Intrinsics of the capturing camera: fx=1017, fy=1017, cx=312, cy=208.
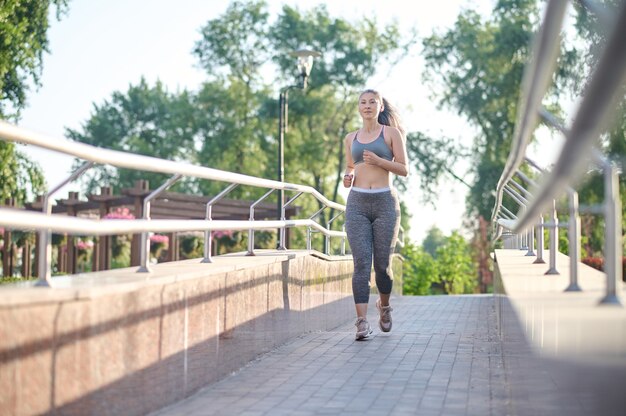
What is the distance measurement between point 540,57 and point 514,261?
472 centimetres

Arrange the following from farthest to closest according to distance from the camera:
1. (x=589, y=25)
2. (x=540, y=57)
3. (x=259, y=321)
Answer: (x=589, y=25) → (x=259, y=321) → (x=540, y=57)

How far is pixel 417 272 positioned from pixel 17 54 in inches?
491

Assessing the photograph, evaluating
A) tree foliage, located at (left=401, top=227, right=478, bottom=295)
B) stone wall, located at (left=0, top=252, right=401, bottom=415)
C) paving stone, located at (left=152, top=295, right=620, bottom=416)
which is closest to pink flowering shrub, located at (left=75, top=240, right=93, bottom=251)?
tree foliage, located at (left=401, top=227, right=478, bottom=295)

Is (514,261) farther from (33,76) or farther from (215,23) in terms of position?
(215,23)

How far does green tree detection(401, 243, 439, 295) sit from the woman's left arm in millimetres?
19954

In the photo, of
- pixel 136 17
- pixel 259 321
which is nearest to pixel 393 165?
pixel 259 321

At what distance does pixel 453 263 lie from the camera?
29.5 metres

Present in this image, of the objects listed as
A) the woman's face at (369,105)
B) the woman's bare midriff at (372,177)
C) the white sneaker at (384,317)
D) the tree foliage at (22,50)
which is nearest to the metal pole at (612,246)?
the woman's bare midriff at (372,177)

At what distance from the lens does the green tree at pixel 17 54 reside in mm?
20891

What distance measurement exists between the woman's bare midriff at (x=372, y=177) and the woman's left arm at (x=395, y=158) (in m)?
0.08

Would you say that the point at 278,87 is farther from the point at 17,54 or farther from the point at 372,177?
the point at 372,177

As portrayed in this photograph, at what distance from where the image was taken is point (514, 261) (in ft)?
25.3

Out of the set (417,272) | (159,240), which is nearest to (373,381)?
(159,240)

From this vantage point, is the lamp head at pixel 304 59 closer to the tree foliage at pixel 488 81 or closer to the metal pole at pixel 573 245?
the tree foliage at pixel 488 81
